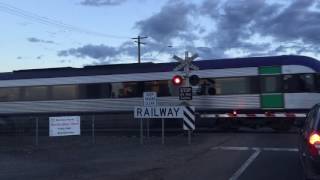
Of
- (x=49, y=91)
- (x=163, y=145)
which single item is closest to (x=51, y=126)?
(x=163, y=145)

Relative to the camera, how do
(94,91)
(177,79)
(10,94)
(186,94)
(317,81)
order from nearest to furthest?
(186,94) → (177,79) → (317,81) → (94,91) → (10,94)

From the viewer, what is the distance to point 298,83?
32.1 m

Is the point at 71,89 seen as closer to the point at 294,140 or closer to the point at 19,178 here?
the point at 294,140

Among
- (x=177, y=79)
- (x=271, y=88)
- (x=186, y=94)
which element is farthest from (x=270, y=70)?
(x=186, y=94)

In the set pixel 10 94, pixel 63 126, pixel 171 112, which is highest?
pixel 10 94

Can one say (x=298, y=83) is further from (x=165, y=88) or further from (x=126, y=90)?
(x=126, y=90)

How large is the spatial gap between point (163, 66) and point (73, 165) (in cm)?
1869

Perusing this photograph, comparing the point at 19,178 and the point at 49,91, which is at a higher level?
the point at 49,91

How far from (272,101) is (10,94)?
16.9 m

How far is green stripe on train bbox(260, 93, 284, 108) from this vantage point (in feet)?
107

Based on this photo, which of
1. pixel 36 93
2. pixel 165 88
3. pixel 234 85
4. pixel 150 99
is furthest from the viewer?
pixel 36 93

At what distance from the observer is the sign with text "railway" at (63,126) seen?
75.8 feet

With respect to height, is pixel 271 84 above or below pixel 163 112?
above

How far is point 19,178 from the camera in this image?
47.7 ft
